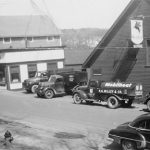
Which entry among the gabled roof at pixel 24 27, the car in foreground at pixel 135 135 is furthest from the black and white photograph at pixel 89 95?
the gabled roof at pixel 24 27

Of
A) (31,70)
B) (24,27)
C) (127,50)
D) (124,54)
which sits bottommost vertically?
(31,70)

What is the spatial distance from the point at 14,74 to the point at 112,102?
59.0ft

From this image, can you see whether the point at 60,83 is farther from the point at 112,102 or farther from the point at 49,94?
the point at 112,102

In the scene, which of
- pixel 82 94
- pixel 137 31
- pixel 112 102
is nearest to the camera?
pixel 112 102

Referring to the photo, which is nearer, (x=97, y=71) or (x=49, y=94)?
(x=97, y=71)

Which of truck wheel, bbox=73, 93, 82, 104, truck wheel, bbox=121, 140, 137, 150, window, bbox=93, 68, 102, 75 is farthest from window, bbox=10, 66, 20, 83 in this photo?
truck wheel, bbox=121, 140, 137, 150

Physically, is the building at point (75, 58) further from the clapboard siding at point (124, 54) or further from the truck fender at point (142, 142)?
the truck fender at point (142, 142)

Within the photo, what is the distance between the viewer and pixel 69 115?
2244 centimetres

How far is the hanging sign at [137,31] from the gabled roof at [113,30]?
6.42 feet

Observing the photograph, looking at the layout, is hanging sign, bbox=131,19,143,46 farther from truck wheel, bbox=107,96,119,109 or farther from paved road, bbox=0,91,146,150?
paved road, bbox=0,91,146,150

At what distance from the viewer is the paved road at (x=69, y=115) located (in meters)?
18.4

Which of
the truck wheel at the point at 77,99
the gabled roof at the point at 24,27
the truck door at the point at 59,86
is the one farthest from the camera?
the gabled roof at the point at 24,27

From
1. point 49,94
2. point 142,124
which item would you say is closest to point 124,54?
point 49,94

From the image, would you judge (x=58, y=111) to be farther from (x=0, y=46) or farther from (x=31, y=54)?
(x=0, y=46)
